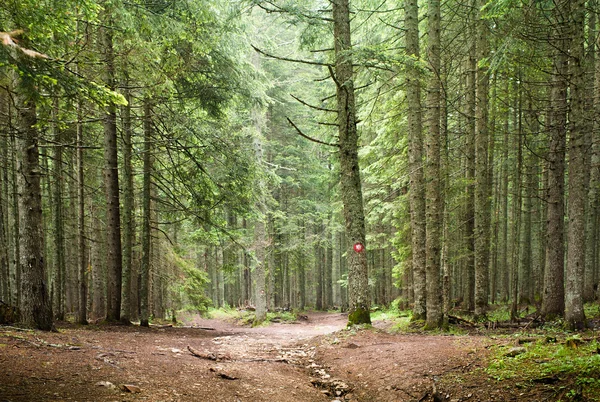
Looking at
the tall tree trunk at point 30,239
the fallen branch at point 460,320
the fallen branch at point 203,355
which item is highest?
the tall tree trunk at point 30,239

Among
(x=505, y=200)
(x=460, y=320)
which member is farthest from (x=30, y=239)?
(x=505, y=200)

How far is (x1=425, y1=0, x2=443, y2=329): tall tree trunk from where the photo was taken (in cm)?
886

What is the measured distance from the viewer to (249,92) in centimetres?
1113

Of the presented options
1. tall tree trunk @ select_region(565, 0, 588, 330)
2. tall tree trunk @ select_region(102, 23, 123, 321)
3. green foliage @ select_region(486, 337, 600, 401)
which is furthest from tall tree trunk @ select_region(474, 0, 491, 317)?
tall tree trunk @ select_region(102, 23, 123, 321)

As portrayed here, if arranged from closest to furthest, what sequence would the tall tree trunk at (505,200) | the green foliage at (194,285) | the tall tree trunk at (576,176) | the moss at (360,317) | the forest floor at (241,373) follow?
Answer: the forest floor at (241,373) → the tall tree trunk at (576,176) → the moss at (360,317) → the tall tree trunk at (505,200) → the green foliage at (194,285)

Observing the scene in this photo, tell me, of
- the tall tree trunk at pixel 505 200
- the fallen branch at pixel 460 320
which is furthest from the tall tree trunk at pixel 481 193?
the tall tree trunk at pixel 505 200

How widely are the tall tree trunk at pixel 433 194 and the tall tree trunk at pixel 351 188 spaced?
1661mm

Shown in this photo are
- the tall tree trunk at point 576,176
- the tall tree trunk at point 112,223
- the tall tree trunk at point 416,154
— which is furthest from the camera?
the tall tree trunk at point 112,223

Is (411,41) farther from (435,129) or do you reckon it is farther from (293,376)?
(293,376)

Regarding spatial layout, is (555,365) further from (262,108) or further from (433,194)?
(262,108)

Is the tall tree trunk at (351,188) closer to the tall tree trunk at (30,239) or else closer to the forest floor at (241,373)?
the forest floor at (241,373)

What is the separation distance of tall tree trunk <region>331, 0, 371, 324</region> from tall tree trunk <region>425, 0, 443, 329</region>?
166 centimetres

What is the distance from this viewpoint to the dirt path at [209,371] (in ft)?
12.6

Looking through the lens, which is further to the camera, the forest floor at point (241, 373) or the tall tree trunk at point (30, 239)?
the tall tree trunk at point (30, 239)
